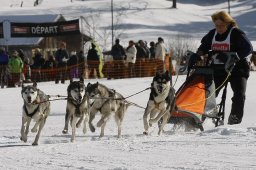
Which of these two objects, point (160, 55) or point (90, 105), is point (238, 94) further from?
point (160, 55)

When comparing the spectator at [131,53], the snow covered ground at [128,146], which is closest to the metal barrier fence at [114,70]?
the spectator at [131,53]

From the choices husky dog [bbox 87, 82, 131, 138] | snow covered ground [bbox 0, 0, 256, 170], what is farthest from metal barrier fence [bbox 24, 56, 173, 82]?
husky dog [bbox 87, 82, 131, 138]

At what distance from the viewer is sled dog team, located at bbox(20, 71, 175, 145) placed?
691 centimetres

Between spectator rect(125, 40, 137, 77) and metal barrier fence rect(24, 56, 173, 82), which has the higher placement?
spectator rect(125, 40, 137, 77)

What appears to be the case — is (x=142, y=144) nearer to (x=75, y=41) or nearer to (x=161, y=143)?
(x=161, y=143)

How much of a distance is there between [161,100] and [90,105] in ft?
2.93

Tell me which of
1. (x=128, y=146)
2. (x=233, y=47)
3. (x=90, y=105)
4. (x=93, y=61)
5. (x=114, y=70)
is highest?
(x=233, y=47)


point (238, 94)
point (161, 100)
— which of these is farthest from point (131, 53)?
point (238, 94)

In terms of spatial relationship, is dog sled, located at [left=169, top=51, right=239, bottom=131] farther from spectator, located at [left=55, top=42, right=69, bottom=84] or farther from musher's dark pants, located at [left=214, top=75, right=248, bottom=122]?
spectator, located at [left=55, top=42, right=69, bottom=84]

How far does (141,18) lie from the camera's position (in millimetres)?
52781

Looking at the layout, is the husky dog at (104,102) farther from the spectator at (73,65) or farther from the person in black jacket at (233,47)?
the spectator at (73,65)

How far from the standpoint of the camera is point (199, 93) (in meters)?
7.26

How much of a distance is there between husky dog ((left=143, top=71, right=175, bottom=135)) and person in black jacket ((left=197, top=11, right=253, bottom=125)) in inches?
20.5

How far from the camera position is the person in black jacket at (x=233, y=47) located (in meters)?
7.07
